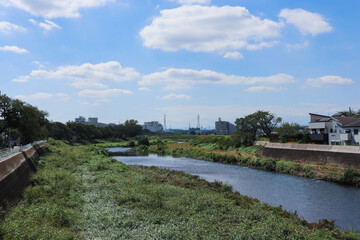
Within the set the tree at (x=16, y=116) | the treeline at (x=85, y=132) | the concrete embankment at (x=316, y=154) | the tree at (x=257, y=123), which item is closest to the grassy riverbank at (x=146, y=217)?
the concrete embankment at (x=316, y=154)

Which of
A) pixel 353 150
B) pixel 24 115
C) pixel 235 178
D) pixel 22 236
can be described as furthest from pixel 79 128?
pixel 22 236

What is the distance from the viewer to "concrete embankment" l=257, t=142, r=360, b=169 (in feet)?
96.2

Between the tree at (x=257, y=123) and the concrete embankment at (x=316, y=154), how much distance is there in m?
12.4

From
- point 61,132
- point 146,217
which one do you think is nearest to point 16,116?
point 146,217

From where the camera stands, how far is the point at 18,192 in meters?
17.1

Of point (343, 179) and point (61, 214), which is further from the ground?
point (61, 214)

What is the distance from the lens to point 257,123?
194 ft

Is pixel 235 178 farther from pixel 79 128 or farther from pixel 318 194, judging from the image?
pixel 79 128

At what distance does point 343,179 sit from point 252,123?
33.7m

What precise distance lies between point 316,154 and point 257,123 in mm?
24785

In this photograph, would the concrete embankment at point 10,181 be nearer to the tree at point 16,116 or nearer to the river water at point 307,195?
the river water at point 307,195

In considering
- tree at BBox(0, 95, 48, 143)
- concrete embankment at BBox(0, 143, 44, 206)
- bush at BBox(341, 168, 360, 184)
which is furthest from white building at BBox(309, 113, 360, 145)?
tree at BBox(0, 95, 48, 143)

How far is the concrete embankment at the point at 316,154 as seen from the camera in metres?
29.3

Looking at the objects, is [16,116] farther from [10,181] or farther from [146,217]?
[146,217]
